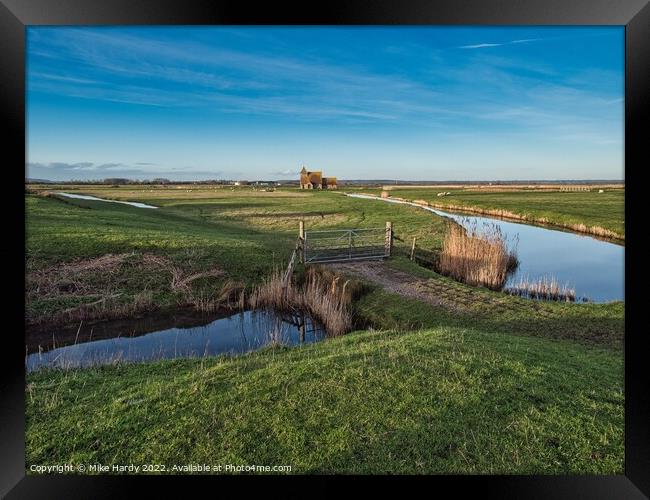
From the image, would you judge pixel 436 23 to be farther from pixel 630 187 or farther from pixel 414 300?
pixel 414 300

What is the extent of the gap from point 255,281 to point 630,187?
31.4 feet

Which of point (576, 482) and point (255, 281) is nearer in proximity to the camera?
point (576, 482)

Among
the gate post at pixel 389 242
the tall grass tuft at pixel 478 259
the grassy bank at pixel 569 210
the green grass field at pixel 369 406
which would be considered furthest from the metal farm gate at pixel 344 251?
the grassy bank at pixel 569 210

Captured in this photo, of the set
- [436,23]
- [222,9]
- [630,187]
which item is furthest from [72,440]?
[630,187]

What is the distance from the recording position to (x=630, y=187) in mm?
3496

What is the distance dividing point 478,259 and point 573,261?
15.1ft

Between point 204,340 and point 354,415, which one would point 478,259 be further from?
point 354,415

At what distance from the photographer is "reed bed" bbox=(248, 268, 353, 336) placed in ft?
30.6

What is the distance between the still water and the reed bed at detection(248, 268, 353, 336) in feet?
18.9

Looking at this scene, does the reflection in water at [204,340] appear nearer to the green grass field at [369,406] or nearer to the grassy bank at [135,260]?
the grassy bank at [135,260]

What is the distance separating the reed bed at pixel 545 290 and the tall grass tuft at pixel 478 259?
26.6 inches

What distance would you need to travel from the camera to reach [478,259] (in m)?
12.7

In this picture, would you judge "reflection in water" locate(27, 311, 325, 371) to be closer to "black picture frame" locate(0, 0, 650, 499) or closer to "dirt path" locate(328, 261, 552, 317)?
"dirt path" locate(328, 261, 552, 317)

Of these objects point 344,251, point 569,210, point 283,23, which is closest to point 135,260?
point 344,251
